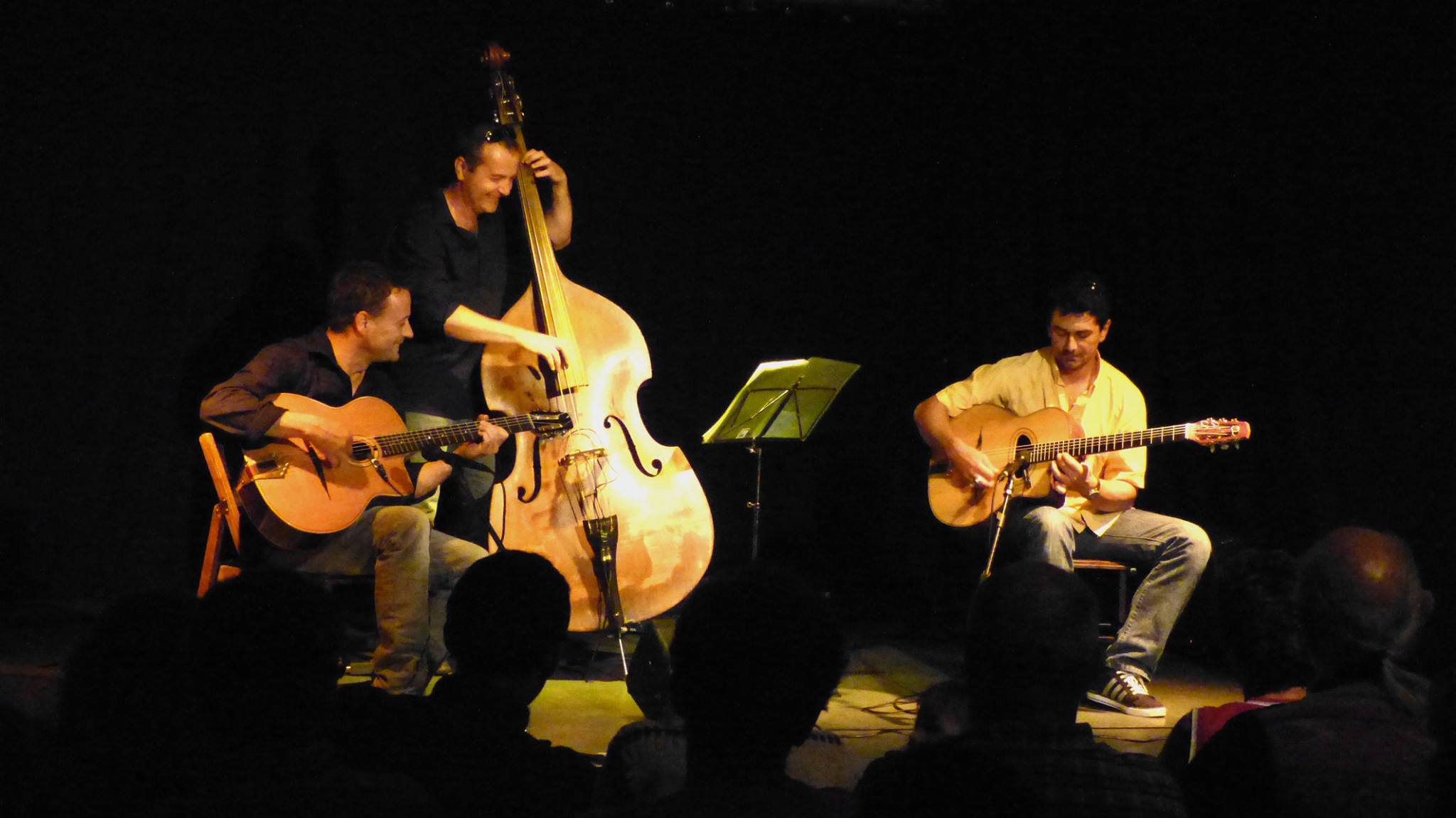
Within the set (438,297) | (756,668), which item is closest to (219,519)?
(438,297)

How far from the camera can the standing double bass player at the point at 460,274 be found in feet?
14.9

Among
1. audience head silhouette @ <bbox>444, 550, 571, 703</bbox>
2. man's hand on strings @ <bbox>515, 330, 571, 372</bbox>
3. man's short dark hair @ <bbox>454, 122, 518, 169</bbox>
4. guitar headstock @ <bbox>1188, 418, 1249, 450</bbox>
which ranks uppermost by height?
man's short dark hair @ <bbox>454, 122, 518, 169</bbox>

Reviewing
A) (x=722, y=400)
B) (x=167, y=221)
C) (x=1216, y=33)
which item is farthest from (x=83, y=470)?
(x=1216, y=33)

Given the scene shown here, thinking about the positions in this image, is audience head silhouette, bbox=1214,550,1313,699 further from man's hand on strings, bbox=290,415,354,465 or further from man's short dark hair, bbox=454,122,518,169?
man's short dark hair, bbox=454,122,518,169

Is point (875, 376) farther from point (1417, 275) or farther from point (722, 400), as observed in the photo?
point (1417, 275)

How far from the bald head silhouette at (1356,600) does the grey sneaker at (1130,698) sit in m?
2.32

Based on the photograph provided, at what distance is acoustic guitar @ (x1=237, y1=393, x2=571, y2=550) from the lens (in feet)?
13.3

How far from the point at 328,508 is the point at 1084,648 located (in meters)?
2.93

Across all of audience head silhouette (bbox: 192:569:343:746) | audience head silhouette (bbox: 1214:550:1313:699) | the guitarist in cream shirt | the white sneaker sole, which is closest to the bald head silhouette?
audience head silhouette (bbox: 1214:550:1313:699)

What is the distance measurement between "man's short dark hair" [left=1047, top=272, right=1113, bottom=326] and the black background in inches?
27.8

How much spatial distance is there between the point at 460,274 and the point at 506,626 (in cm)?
287

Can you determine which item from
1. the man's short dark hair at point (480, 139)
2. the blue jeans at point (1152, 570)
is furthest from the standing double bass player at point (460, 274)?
the blue jeans at point (1152, 570)

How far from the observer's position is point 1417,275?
4543 mm

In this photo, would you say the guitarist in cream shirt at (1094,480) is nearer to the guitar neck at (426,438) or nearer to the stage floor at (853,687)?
the stage floor at (853,687)
